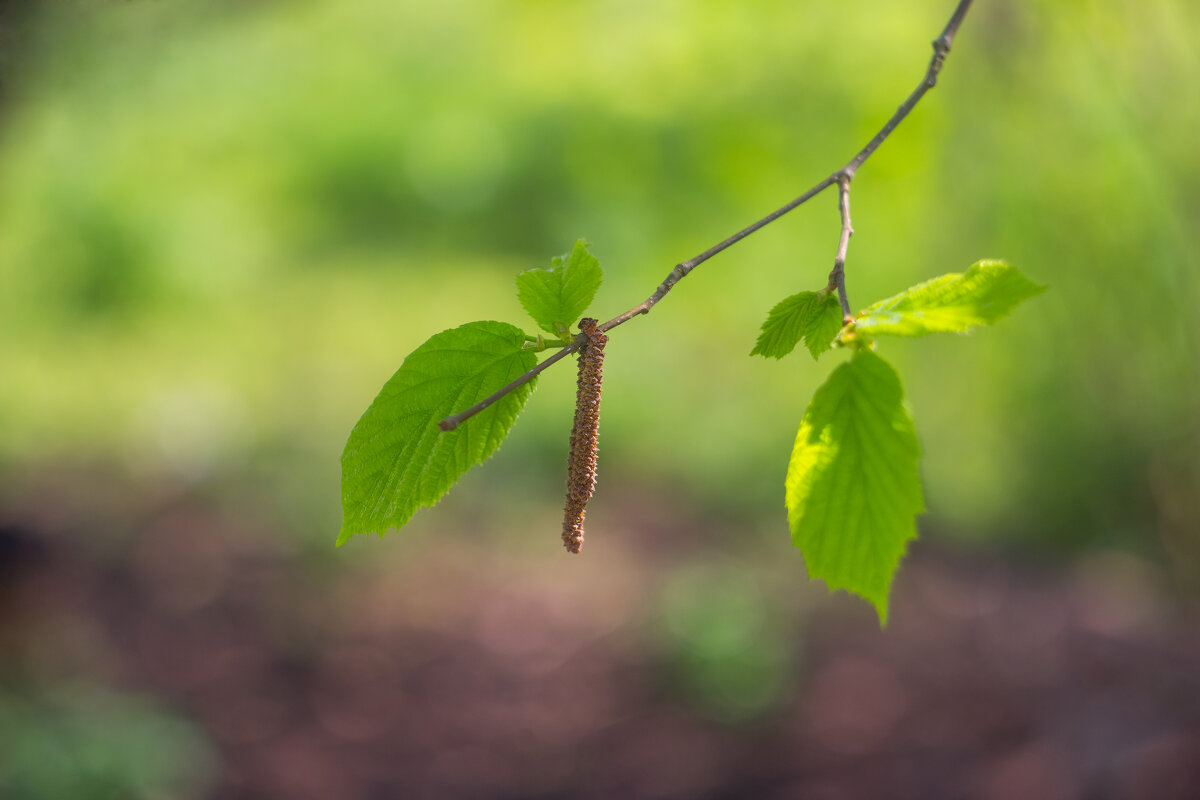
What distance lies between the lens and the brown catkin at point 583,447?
78 centimetres

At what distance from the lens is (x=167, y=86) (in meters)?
7.55

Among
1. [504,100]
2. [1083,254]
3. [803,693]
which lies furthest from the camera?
[504,100]

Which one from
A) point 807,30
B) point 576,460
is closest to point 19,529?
point 576,460

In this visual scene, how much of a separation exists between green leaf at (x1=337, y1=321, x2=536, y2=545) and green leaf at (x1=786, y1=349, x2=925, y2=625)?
0.24 m

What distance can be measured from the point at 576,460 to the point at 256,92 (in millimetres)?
8283

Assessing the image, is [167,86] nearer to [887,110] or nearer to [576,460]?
[887,110]

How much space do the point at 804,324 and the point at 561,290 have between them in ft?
0.67

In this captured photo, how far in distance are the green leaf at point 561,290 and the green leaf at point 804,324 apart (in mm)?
145

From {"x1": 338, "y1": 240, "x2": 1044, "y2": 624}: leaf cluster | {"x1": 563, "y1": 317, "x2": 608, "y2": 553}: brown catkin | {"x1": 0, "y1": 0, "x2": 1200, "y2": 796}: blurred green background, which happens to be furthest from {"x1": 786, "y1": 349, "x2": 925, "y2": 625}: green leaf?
{"x1": 0, "y1": 0, "x2": 1200, "y2": 796}: blurred green background

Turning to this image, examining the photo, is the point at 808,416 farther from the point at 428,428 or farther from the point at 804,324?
the point at 428,428

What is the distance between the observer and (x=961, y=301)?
0.75 meters

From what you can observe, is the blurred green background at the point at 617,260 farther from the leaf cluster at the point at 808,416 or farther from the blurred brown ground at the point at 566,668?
the leaf cluster at the point at 808,416

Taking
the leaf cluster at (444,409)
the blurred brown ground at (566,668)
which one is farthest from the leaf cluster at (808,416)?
the blurred brown ground at (566,668)

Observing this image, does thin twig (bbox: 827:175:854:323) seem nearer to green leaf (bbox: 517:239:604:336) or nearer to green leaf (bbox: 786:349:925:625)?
green leaf (bbox: 786:349:925:625)
